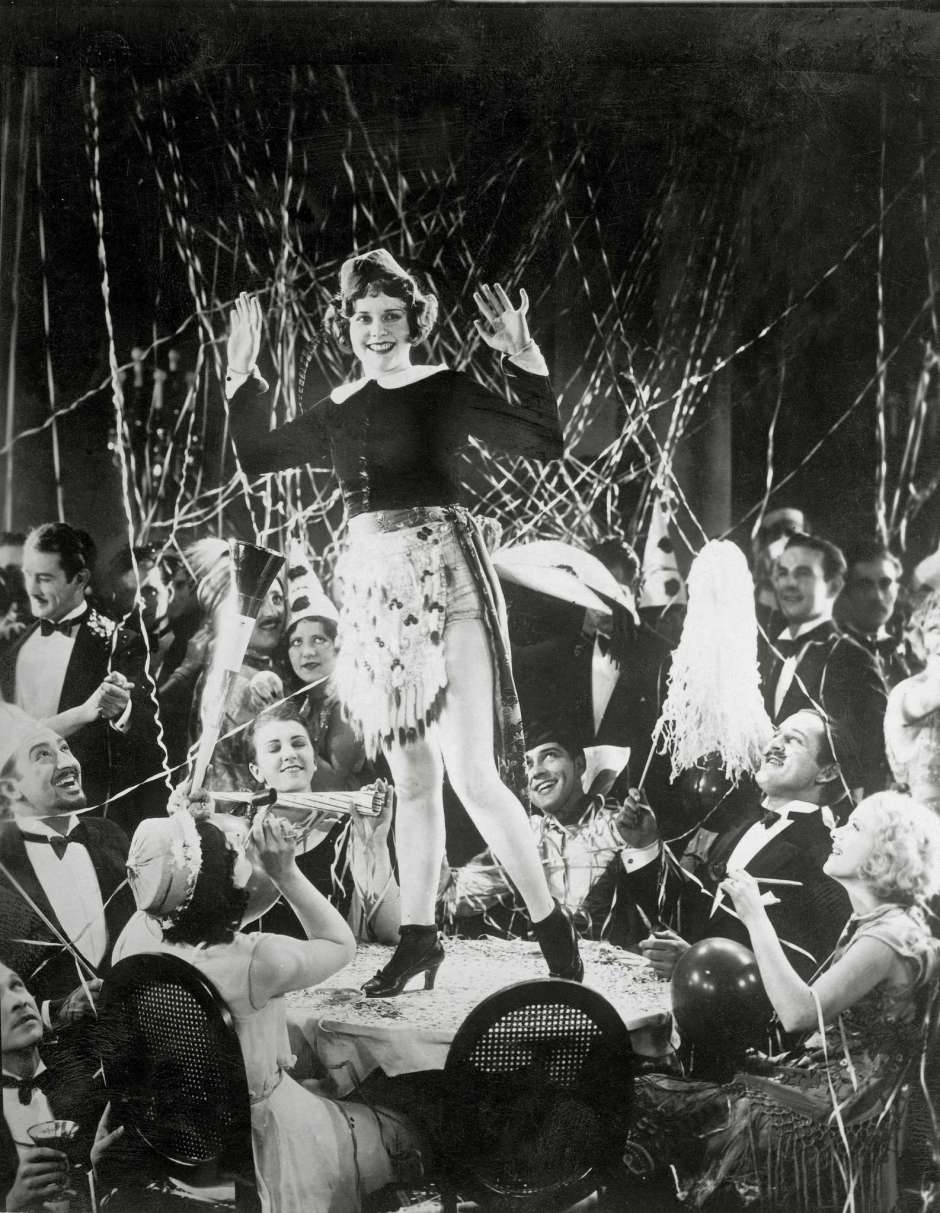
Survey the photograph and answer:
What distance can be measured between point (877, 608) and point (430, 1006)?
1.23 m

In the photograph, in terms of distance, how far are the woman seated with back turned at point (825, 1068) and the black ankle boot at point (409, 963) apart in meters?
0.48

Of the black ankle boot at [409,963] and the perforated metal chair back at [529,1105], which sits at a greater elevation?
the black ankle boot at [409,963]

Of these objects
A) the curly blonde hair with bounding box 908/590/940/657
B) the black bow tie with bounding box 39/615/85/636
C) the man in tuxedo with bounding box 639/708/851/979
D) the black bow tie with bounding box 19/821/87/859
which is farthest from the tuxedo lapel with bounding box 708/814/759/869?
the black bow tie with bounding box 39/615/85/636

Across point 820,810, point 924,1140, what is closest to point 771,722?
point 820,810

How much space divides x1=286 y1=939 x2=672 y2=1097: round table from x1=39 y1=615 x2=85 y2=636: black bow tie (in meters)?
0.88

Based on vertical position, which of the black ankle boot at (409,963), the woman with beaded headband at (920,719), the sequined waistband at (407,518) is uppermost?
the sequined waistband at (407,518)

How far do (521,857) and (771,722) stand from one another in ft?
1.93

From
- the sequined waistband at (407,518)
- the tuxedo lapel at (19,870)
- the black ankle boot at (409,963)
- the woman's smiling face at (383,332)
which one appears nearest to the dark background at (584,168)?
the woman's smiling face at (383,332)

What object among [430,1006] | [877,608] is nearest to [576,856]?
[430,1006]

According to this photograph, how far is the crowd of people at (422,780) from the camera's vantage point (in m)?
1.97

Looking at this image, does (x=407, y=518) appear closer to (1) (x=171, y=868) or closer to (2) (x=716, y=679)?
(2) (x=716, y=679)

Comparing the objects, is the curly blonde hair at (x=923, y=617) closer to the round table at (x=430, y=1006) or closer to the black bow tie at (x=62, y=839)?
the round table at (x=430, y=1006)

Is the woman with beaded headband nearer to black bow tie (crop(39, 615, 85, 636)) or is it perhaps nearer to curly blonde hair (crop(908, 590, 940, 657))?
curly blonde hair (crop(908, 590, 940, 657))

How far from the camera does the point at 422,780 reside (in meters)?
2.00
